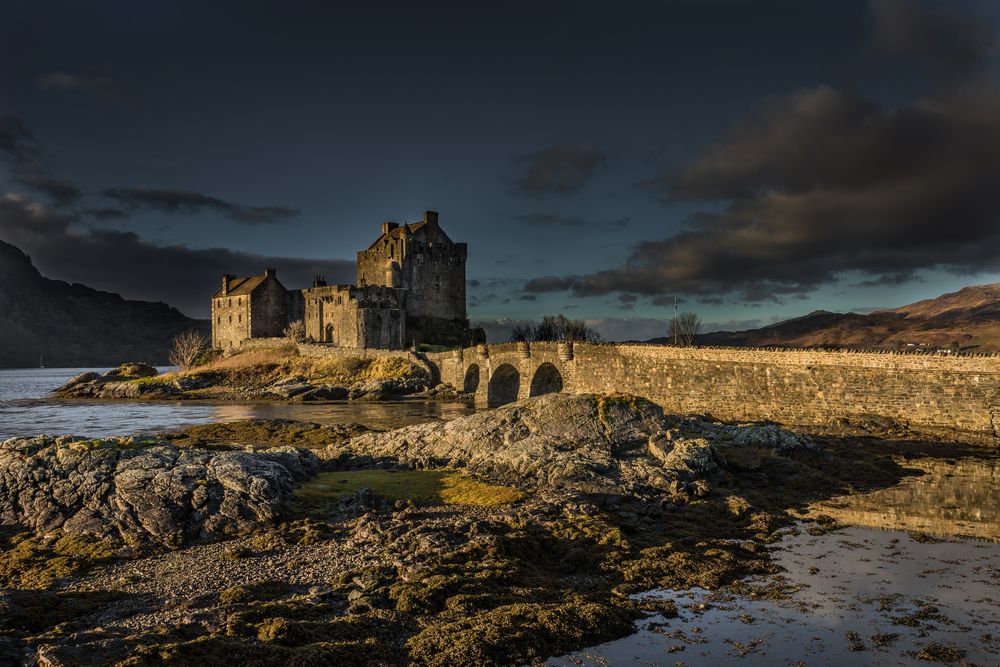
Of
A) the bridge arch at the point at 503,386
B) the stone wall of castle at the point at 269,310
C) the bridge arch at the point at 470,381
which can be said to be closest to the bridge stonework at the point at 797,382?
the bridge arch at the point at 503,386

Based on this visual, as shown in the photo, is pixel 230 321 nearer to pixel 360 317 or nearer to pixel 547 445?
pixel 360 317

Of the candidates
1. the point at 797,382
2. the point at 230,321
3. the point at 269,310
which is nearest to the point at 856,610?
the point at 797,382

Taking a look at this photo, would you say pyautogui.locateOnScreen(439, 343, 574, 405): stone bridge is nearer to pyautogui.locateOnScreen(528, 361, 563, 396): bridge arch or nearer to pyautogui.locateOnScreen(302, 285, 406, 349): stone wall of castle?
pyautogui.locateOnScreen(528, 361, 563, 396): bridge arch

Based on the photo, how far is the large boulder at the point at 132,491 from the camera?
53.4 ft

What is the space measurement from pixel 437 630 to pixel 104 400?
82621 mm

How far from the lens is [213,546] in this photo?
602 inches

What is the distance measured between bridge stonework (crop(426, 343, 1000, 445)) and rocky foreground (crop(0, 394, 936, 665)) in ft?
26.3

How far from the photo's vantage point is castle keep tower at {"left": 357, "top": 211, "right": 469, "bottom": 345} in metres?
99.4

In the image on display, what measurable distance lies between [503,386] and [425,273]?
40.1 m

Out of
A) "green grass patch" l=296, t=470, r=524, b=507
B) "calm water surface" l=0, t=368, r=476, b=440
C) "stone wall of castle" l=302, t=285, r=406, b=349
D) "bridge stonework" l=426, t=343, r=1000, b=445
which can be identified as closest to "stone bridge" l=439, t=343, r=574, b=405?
"bridge stonework" l=426, t=343, r=1000, b=445

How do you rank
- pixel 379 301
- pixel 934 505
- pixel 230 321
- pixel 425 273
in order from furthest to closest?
pixel 230 321 < pixel 425 273 < pixel 379 301 < pixel 934 505

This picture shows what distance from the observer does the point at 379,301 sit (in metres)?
92.8

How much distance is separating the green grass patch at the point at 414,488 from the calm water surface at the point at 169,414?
19658 millimetres

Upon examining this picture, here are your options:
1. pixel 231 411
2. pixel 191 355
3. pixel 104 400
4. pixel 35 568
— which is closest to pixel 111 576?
pixel 35 568
